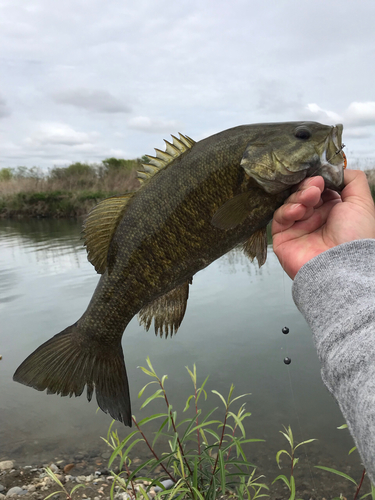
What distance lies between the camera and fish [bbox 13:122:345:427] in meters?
1.79

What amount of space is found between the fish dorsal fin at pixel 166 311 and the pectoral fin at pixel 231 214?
468 mm

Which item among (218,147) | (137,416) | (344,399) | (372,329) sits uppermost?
(218,147)

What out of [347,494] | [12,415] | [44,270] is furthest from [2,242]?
[347,494]

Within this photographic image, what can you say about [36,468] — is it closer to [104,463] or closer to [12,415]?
[104,463]

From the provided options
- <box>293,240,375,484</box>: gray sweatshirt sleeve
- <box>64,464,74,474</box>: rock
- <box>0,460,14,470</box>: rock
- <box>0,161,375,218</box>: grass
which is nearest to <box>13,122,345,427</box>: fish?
<box>293,240,375,484</box>: gray sweatshirt sleeve

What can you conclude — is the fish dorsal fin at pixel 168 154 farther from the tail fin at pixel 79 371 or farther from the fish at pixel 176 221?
the tail fin at pixel 79 371

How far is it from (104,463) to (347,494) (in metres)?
2.77

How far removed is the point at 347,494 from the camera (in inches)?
151

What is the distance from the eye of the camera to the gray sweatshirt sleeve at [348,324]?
105 centimetres

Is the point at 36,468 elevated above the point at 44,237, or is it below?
below

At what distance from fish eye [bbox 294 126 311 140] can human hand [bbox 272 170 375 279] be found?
21 centimetres

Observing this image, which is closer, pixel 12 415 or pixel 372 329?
pixel 372 329

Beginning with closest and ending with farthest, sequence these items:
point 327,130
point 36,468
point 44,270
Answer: point 327,130 < point 36,468 < point 44,270

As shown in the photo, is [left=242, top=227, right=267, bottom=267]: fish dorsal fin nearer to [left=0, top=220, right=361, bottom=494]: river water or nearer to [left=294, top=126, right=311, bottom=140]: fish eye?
[left=294, top=126, right=311, bottom=140]: fish eye
